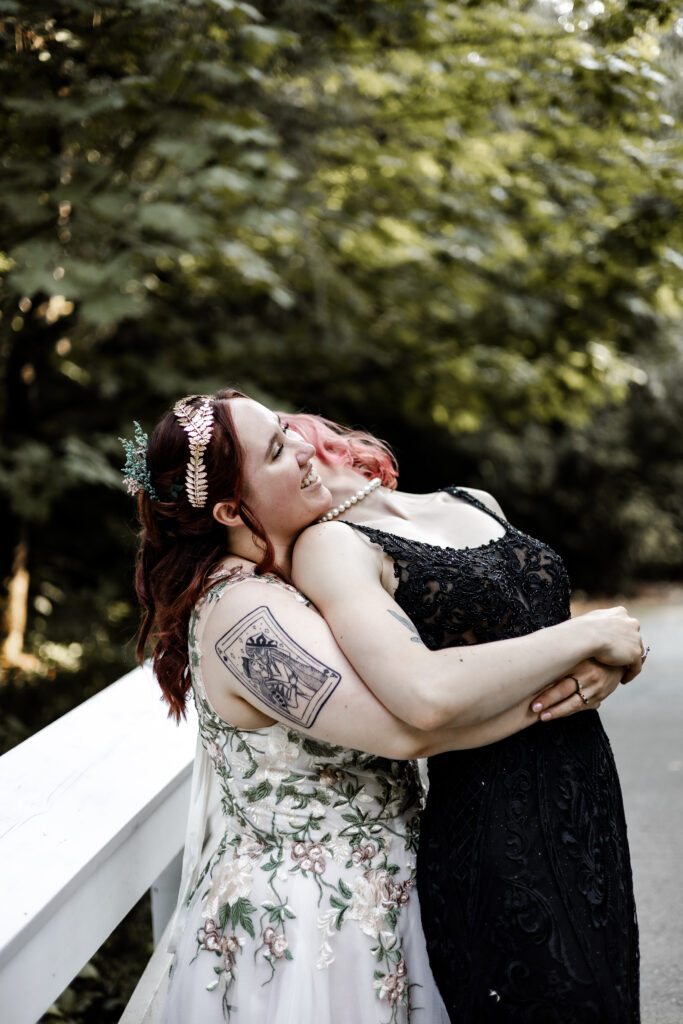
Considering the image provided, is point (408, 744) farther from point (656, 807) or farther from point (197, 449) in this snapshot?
point (656, 807)

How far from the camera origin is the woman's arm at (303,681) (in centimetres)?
172

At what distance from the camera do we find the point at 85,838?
177cm

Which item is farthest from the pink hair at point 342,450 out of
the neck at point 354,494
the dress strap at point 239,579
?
the dress strap at point 239,579

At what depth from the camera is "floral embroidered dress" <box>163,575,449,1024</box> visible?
1.84 meters

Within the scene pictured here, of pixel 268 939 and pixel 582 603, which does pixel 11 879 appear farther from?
pixel 582 603

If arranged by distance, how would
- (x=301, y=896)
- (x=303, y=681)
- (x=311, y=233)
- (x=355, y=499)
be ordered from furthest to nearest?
(x=311, y=233) < (x=355, y=499) < (x=301, y=896) < (x=303, y=681)

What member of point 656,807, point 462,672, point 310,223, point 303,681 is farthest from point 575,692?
point 310,223

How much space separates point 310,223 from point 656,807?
4084 millimetres

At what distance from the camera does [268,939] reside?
72.7 inches

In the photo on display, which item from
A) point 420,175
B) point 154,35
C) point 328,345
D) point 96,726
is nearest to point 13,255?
point 154,35

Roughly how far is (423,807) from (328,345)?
17.8 ft

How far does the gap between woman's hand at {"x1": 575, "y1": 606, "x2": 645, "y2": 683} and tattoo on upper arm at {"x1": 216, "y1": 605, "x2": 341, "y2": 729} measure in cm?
53

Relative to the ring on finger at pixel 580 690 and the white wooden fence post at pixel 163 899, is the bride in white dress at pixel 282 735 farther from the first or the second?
the white wooden fence post at pixel 163 899

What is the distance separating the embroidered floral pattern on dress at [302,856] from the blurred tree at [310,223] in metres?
2.62
